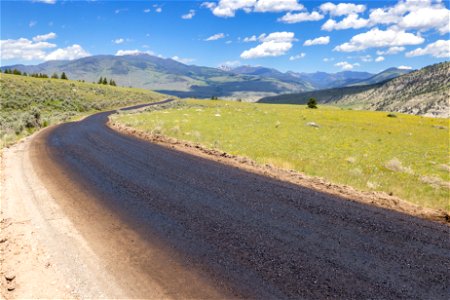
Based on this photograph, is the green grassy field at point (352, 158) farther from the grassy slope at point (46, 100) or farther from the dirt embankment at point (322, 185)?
the grassy slope at point (46, 100)

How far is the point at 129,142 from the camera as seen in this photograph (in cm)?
2381

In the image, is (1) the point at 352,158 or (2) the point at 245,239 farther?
(1) the point at 352,158

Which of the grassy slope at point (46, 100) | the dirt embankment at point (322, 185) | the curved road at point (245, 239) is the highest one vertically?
the grassy slope at point (46, 100)

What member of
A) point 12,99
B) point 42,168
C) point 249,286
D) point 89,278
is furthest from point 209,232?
point 12,99

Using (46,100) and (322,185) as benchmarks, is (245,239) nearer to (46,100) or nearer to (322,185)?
(322,185)

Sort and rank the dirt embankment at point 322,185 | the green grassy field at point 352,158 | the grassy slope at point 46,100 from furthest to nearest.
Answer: the grassy slope at point 46,100, the green grassy field at point 352,158, the dirt embankment at point 322,185

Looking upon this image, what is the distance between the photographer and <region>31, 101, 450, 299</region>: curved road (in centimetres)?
672

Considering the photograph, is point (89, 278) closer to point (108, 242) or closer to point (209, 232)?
point (108, 242)

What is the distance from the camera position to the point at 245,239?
28.1 feet

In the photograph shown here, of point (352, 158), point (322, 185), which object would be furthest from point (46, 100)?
point (322, 185)

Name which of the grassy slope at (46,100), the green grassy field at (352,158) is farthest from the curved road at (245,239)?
the grassy slope at (46,100)

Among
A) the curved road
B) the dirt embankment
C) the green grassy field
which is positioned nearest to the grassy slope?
the green grassy field

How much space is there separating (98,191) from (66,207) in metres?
1.71

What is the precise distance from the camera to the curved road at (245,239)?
6.72 meters
